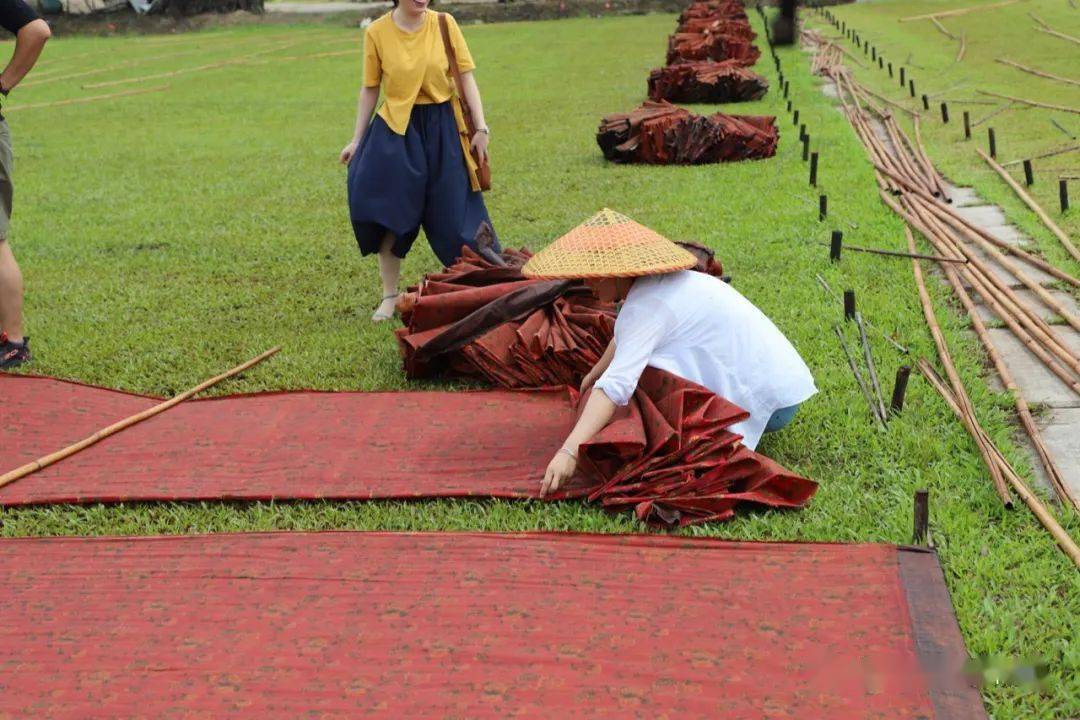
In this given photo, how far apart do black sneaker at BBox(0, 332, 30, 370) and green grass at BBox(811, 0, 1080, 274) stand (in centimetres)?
524

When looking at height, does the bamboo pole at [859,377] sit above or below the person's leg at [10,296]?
below

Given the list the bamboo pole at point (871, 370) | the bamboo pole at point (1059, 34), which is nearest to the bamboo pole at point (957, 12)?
the bamboo pole at point (1059, 34)

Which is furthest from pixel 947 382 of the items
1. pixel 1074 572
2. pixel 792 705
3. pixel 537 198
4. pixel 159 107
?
pixel 159 107

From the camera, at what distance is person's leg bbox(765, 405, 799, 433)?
4191 mm

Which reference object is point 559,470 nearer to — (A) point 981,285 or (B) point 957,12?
(A) point 981,285

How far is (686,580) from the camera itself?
3.32 m

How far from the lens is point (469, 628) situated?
3.12m

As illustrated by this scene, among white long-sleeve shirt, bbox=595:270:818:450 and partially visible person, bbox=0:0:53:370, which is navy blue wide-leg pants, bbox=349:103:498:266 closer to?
partially visible person, bbox=0:0:53:370

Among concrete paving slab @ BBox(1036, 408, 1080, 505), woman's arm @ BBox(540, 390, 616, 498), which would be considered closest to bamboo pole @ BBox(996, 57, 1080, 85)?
concrete paving slab @ BBox(1036, 408, 1080, 505)

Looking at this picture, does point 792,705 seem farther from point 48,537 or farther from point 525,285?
point 525,285

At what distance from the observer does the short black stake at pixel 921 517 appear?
338 cm

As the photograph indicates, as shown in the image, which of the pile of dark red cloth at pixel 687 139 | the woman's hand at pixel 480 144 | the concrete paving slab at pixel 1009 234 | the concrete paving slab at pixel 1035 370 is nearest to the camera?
the concrete paving slab at pixel 1035 370

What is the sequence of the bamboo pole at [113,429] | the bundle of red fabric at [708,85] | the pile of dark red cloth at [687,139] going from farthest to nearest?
the bundle of red fabric at [708,85] < the pile of dark red cloth at [687,139] < the bamboo pole at [113,429]

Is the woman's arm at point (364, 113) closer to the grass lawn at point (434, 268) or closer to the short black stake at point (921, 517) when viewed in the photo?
the grass lawn at point (434, 268)
